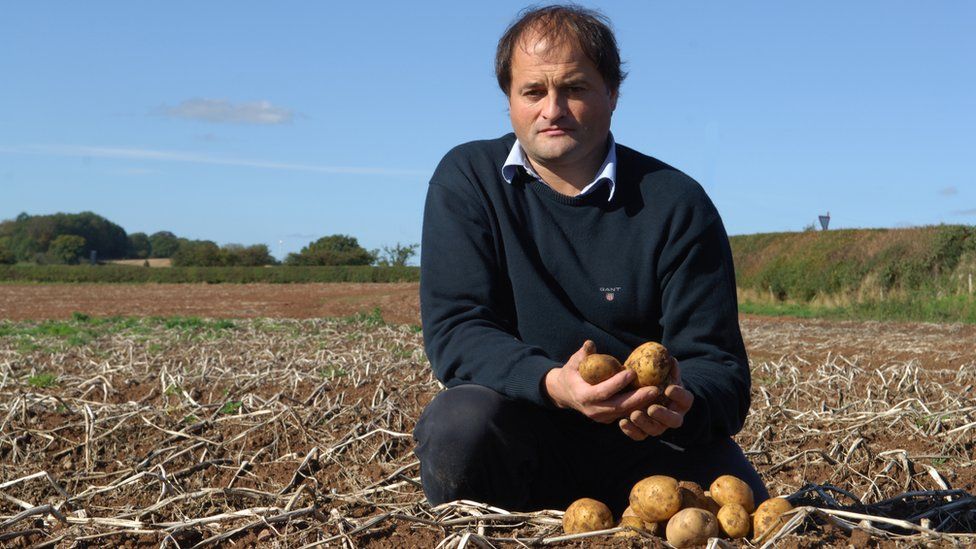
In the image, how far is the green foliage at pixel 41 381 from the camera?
6.96 meters

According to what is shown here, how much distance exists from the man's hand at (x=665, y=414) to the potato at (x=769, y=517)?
0.35 meters

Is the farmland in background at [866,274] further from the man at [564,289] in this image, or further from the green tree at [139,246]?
the green tree at [139,246]

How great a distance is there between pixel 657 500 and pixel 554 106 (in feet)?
4.43

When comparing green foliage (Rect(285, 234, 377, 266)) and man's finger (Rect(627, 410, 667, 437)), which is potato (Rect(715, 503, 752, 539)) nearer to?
man's finger (Rect(627, 410, 667, 437))

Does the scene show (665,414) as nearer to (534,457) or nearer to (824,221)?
(534,457)

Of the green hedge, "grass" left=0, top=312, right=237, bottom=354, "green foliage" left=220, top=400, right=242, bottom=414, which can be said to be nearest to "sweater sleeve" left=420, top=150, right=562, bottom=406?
"green foliage" left=220, top=400, right=242, bottom=414

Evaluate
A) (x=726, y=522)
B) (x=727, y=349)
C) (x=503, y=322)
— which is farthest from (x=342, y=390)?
(x=726, y=522)

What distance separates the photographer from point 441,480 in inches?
133

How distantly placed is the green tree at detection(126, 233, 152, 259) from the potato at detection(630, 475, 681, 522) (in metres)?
123

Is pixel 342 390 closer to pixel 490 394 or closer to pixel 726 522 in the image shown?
pixel 490 394

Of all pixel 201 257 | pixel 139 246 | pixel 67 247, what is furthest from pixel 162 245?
pixel 201 257

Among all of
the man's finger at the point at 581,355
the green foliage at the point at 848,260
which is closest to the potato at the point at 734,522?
the man's finger at the point at 581,355

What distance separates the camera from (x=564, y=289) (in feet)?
11.3

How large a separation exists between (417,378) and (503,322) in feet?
11.1
